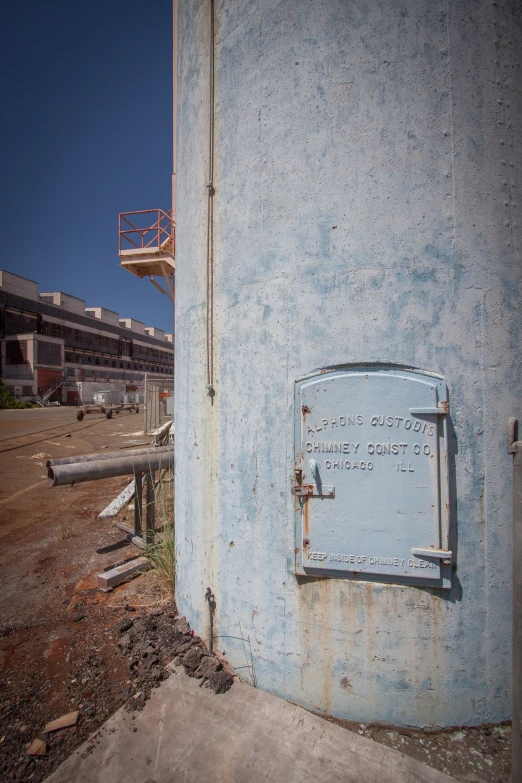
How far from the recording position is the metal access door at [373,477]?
2.24m

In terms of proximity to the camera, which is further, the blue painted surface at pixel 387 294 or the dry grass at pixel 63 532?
the dry grass at pixel 63 532

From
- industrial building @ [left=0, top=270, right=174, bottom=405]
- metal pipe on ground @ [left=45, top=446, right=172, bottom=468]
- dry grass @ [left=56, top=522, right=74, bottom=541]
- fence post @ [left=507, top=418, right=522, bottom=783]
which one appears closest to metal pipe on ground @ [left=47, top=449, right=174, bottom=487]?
metal pipe on ground @ [left=45, top=446, right=172, bottom=468]

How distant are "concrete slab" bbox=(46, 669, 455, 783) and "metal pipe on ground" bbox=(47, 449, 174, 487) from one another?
2.26 meters

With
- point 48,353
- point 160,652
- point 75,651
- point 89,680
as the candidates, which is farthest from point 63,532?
point 48,353

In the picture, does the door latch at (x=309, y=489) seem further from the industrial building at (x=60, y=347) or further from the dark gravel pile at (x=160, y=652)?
the industrial building at (x=60, y=347)

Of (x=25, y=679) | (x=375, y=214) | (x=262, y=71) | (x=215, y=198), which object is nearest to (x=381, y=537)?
(x=375, y=214)

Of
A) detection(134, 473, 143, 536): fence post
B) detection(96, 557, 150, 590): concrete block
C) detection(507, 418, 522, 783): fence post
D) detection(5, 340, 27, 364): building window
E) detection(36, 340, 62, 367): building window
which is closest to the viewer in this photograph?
detection(507, 418, 522, 783): fence post

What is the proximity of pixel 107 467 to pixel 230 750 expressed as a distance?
301 centimetres

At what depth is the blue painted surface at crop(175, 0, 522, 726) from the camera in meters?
2.29

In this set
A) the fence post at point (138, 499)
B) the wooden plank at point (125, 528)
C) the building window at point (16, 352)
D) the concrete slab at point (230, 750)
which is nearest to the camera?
the concrete slab at point (230, 750)

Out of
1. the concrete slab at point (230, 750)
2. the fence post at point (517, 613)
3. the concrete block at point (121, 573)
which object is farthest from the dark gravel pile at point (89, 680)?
the fence post at point (517, 613)

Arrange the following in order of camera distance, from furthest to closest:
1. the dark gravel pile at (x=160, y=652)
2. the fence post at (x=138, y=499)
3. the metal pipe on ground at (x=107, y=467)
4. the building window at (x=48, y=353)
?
the building window at (x=48, y=353)
the fence post at (x=138, y=499)
the metal pipe on ground at (x=107, y=467)
the dark gravel pile at (x=160, y=652)

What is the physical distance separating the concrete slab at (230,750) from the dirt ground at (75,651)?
14cm

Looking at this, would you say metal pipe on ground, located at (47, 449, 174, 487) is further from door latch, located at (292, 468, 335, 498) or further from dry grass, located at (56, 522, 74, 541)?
door latch, located at (292, 468, 335, 498)
